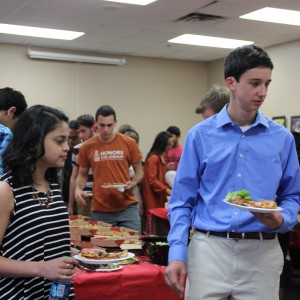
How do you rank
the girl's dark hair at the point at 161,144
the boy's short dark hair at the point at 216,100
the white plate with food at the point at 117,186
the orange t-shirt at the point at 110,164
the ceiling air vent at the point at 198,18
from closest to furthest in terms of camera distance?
the boy's short dark hair at the point at 216,100
the white plate with food at the point at 117,186
the orange t-shirt at the point at 110,164
the girl's dark hair at the point at 161,144
the ceiling air vent at the point at 198,18

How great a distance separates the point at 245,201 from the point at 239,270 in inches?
11.2

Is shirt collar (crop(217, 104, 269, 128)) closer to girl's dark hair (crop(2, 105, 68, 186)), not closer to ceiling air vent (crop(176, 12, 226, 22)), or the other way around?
girl's dark hair (crop(2, 105, 68, 186))

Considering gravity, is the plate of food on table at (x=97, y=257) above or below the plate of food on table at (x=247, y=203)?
below

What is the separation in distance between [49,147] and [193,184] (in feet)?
1.74

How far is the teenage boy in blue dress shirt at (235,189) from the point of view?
1.81m

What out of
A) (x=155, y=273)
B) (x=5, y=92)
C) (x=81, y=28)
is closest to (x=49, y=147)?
(x=155, y=273)

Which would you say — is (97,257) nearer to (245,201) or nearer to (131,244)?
(131,244)

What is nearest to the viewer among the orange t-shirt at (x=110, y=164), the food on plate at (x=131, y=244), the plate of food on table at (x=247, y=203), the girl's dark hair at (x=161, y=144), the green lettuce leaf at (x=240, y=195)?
the plate of food on table at (x=247, y=203)

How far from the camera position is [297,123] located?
26.3ft

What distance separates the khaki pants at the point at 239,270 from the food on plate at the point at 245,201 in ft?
0.65

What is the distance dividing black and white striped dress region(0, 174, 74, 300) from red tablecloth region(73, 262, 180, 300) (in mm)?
563

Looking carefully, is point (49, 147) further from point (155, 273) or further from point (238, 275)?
point (155, 273)

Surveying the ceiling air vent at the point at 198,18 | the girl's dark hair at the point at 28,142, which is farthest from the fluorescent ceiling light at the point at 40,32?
the girl's dark hair at the point at 28,142

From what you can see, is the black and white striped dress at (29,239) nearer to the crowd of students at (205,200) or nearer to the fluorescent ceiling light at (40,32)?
the crowd of students at (205,200)
